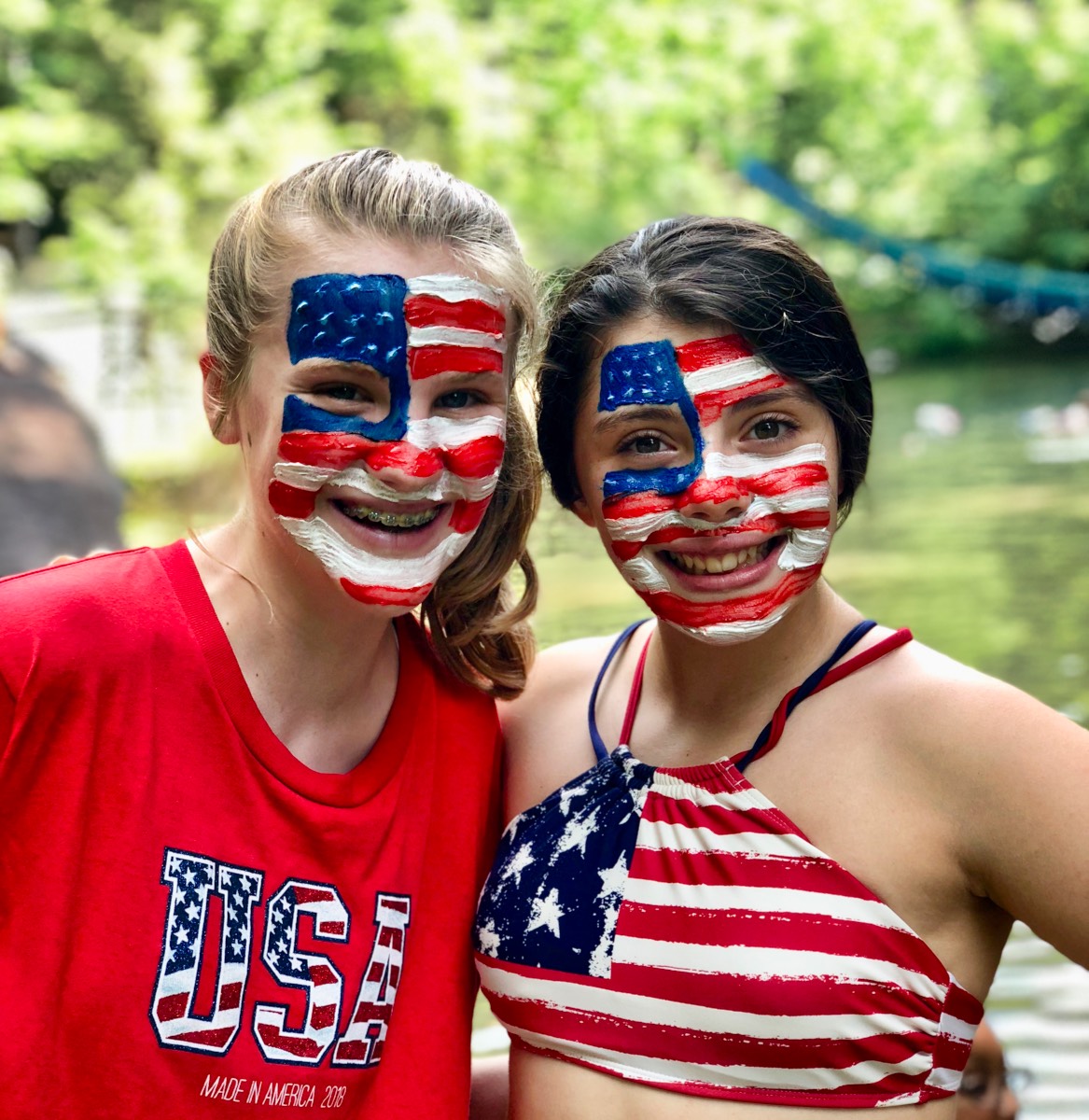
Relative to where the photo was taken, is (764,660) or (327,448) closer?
(327,448)

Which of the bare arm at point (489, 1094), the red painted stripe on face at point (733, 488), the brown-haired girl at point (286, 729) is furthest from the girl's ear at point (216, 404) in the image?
the bare arm at point (489, 1094)

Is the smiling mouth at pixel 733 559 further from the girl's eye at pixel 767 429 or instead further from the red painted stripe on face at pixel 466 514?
the red painted stripe on face at pixel 466 514

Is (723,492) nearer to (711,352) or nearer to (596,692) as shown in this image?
(711,352)

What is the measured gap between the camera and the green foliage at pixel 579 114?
1536 cm

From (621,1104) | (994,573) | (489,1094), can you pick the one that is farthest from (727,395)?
(994,573)

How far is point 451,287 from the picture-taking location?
1911 mm

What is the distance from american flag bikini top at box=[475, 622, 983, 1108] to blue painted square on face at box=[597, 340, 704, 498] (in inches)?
13.4

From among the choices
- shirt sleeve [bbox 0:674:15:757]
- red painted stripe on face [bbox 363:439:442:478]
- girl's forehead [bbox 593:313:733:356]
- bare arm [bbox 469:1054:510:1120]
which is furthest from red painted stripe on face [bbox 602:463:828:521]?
bare arm [bbox 469:1054:510:1120]

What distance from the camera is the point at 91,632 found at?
5.72ft

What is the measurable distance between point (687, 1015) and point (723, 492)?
0.70 m

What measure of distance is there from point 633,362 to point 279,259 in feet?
1.69

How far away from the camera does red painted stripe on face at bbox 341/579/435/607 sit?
189 centimetres

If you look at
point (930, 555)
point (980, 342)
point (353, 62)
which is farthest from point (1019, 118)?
point (930, 555)

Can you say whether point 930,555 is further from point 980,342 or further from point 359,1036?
point 980,342
